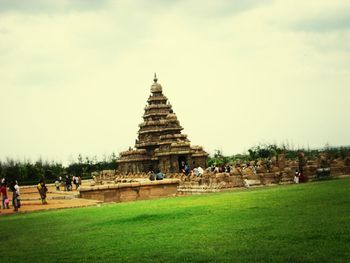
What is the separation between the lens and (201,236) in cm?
977

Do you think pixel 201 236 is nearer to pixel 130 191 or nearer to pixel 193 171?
pixel 130 191

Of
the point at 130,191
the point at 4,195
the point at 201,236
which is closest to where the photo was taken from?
the point at 201,236

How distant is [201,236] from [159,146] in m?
43.6

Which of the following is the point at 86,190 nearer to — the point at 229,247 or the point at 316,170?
the point at 316,170

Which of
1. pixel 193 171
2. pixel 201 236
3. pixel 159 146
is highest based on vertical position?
pixel 159 146

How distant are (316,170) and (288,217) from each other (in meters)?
20.6

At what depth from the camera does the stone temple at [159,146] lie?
2008 inches

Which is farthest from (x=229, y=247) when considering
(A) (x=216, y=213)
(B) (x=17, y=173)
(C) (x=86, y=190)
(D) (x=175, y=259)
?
(B) (x=17, y=173)

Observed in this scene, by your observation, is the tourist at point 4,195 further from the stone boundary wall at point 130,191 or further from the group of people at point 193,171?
the group of people at point 193,171

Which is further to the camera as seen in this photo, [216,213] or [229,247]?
[216,213]

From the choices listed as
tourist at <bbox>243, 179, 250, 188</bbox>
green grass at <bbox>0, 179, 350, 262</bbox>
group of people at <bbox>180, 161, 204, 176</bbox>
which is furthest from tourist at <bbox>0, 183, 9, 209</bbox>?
group of people at <bbox>180, 161, 204, 176</bbox>

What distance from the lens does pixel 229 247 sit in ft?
27.7

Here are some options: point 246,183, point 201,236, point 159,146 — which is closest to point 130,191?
point 246,183

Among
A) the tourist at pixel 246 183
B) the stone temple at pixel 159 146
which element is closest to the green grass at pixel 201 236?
the tourist at pixel 246 183
